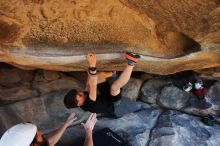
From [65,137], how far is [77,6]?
4.85 feet

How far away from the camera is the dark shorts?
2.39 m

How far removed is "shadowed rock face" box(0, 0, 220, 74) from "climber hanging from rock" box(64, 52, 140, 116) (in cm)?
13

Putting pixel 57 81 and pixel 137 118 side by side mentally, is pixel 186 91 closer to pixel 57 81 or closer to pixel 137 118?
pixel 137 118

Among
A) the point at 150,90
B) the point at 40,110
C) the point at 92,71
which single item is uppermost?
the point at 92,71

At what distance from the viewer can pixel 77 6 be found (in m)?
1.97

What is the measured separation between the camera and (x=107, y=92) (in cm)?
246

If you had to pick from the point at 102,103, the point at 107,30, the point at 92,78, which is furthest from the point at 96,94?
the point at 107,30

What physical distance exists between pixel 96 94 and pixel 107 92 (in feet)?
0.39

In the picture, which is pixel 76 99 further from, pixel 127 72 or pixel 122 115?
pixel 122 115

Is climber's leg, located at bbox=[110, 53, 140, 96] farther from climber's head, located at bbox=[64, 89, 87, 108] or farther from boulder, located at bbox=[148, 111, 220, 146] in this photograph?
boulder, located at bbox=[148, 111, 220, 146]

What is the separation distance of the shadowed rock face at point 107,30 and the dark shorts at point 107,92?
6.7 inches

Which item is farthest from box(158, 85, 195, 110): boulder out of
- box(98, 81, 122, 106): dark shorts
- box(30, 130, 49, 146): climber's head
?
box(30, 130, 49, 146): climber's head

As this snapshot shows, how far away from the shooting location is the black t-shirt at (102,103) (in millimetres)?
2321

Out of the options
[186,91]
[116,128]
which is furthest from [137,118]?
[186,91]
